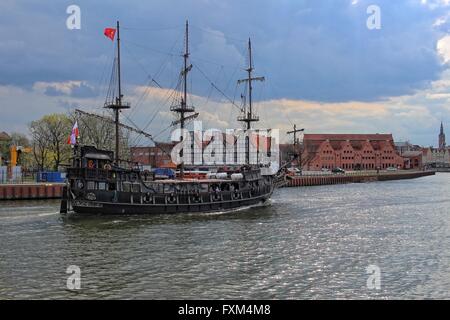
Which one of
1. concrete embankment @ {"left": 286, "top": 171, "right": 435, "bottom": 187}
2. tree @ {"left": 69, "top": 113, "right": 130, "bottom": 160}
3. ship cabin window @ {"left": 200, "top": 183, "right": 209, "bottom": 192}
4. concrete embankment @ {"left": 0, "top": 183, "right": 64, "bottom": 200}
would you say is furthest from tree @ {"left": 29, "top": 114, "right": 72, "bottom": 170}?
ship cabin window @ {"left": 200, "top": 183, "right": 209, "bottom": 192}

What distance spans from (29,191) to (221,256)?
4092cm

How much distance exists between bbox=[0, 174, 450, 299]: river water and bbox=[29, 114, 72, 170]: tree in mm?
51371

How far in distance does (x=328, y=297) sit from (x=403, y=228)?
892 inches

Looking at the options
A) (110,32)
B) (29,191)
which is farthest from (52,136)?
(110,32)

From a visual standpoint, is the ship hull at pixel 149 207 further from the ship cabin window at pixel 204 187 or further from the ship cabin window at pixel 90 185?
the ship cabin window at pixel 204 187

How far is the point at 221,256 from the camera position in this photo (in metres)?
27.0

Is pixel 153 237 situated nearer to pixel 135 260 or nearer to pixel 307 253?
pixel 135 260

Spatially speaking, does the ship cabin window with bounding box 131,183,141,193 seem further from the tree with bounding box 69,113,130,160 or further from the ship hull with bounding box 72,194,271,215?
the tree with bounding box 69,113,130,160

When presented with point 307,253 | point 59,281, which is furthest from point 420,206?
point 59,281

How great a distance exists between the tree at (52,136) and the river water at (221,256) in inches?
2023

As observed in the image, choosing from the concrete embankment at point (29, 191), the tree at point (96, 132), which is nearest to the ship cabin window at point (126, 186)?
the concrete embankment at point (29, 191)

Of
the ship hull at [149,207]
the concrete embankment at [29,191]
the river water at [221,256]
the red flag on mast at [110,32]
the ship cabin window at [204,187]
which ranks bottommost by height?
the river water at [221,256]

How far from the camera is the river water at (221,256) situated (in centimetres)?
2022

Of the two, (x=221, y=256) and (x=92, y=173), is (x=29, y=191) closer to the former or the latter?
(x=92, y=173)
